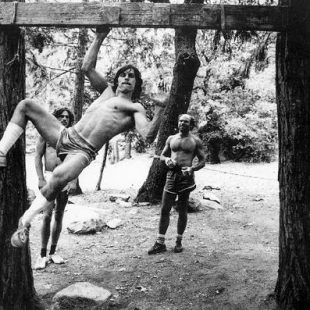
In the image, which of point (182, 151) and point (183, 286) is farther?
point (182, 151)

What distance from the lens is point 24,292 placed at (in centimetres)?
409

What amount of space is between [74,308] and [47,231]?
4.87ft

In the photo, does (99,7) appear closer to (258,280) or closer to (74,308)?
(74,308)

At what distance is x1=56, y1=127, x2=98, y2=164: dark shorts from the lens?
3713mm

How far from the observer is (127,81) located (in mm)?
3938

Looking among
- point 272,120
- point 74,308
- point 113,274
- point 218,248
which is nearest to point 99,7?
point 74,308

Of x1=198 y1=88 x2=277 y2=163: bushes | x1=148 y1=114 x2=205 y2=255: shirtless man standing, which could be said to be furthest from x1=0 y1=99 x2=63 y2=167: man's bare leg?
x1=198 y1=88 x2=277 y2=163: bushes

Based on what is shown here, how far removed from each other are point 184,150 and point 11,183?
3236mm

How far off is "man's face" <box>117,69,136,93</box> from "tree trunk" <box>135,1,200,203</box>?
16.4ft

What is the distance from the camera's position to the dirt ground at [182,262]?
188 inches

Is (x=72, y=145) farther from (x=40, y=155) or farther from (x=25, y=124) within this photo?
(x=40, y=155)

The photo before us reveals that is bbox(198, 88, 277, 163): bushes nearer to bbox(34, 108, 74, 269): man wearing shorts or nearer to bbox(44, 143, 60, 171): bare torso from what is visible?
bbox(34, 108, 74, 269): man wearing shorts

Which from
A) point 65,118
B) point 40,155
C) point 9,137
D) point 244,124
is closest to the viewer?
point 9,137

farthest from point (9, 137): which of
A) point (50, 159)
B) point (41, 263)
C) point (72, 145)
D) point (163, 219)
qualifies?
point (163, 219)
